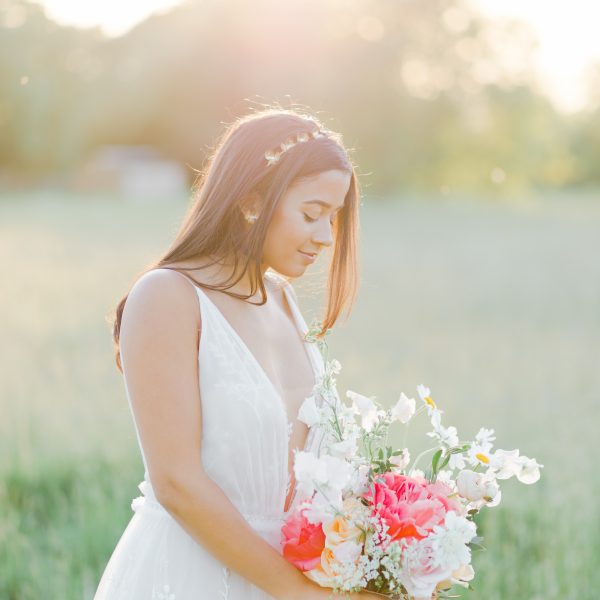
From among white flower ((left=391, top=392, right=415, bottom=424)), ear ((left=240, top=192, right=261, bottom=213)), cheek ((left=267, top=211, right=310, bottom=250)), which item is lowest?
white flower ((left=391, top=392, right=415, bottom=424))

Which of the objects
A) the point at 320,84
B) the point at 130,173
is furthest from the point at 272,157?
the point at 130,173

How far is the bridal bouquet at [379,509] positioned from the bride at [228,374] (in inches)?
3.3

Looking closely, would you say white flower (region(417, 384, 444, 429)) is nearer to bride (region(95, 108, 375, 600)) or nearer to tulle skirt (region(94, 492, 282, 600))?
bride (region(95, 108, 375, 600))

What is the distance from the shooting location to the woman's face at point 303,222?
2387 mm

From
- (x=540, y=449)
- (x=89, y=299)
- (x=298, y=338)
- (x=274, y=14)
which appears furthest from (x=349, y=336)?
(x=274, y=14)

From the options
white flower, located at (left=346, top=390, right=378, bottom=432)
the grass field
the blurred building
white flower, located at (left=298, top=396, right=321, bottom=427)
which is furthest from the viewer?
the blurred building

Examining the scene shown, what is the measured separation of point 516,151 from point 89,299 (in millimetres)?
37834

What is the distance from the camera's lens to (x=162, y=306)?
2188mm

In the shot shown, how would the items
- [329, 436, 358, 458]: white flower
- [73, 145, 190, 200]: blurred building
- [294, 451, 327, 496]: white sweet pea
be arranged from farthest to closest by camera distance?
[73, 145, 190, 200]: blurred building → [329, 436, 358, 458]: white flower → [294, 451, 327, 496]: white sweet pea

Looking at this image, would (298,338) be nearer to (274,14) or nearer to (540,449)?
(540,449)

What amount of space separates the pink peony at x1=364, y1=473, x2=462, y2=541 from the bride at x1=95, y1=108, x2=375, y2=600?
177 millimetres

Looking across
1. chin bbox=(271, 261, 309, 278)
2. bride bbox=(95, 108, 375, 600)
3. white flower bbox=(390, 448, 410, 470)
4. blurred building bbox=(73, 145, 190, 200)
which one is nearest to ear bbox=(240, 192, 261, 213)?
bride bbox=(95, 108, 375, 600)

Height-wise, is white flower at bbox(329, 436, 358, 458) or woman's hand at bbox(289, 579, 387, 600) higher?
white flower at bbox(329, 436, 358, 458)

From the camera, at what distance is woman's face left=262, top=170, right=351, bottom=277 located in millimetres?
2387
